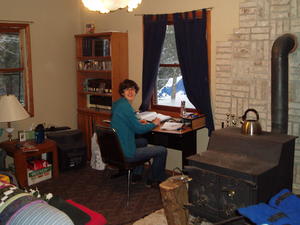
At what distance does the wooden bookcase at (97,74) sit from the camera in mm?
5145

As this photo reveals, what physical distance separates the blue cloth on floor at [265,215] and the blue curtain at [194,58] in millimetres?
1700

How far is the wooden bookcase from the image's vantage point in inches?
203

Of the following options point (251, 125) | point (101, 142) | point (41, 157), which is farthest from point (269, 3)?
point (41, 157)

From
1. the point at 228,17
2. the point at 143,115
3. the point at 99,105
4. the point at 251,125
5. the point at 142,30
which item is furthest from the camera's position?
the point at 99,105

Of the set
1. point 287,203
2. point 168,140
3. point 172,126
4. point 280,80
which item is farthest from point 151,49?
point 287,203

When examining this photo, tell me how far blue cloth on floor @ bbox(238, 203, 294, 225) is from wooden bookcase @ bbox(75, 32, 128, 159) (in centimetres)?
285

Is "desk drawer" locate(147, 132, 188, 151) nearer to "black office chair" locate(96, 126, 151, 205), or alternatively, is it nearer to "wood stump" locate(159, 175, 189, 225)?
"black office chair" locate(96, 126, 151, 205)

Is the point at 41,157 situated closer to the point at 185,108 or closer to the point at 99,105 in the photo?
the point at 99,105

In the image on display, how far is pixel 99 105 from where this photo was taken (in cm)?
547

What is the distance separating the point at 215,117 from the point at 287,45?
121 cm

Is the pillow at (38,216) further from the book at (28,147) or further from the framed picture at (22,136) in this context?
the framed picture at (22,136)

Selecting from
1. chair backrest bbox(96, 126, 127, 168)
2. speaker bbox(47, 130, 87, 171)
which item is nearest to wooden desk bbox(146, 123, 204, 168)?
chair backrest bbox(96, 126, 127, 168)

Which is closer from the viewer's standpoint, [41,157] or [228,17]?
[228,17]

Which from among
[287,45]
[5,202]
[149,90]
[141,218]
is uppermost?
[287,45]
